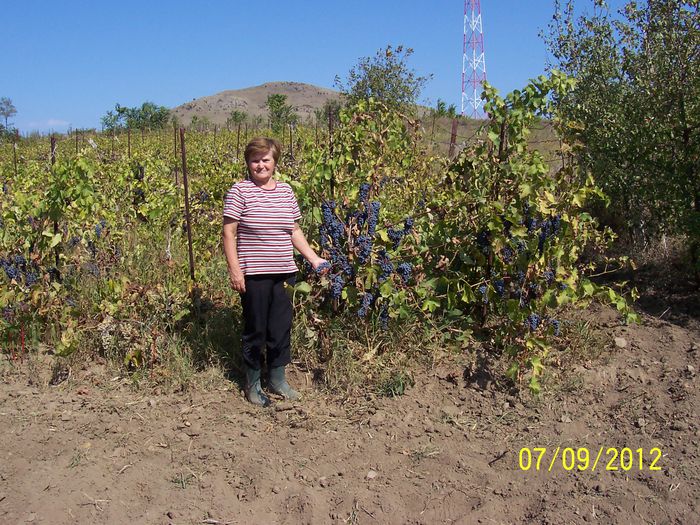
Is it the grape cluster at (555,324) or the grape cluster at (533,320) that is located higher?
the grape cluster at (533,320)

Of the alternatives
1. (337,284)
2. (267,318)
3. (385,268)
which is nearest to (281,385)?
(267,318)

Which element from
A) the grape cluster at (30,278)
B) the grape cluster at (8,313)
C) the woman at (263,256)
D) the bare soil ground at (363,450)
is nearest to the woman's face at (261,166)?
the woman at (263,256)

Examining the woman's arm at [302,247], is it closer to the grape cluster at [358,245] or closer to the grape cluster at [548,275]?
the grape cluster at [358,245]

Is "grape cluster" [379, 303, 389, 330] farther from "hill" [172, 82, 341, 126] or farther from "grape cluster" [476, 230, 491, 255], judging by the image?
"hill" [172, 82, 341, 126]

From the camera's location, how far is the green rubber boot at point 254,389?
3.34m

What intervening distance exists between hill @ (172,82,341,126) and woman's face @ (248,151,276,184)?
173 ft

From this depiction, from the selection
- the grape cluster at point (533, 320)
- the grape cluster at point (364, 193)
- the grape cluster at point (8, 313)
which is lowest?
the grape cluster at point (8, 313)

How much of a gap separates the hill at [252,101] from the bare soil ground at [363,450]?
173 feet

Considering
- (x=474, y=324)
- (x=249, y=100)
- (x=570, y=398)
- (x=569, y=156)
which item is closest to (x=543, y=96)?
(x=569, y=156)

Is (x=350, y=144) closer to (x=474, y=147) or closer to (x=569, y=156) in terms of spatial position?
(x=474, y=147)

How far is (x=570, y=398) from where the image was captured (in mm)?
3340

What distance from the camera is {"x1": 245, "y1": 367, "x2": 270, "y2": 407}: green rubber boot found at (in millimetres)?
3344

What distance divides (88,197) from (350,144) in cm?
176

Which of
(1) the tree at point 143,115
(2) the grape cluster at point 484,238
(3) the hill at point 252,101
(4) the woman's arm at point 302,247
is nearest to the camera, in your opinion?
(4) the woman's arm at point 302,247
